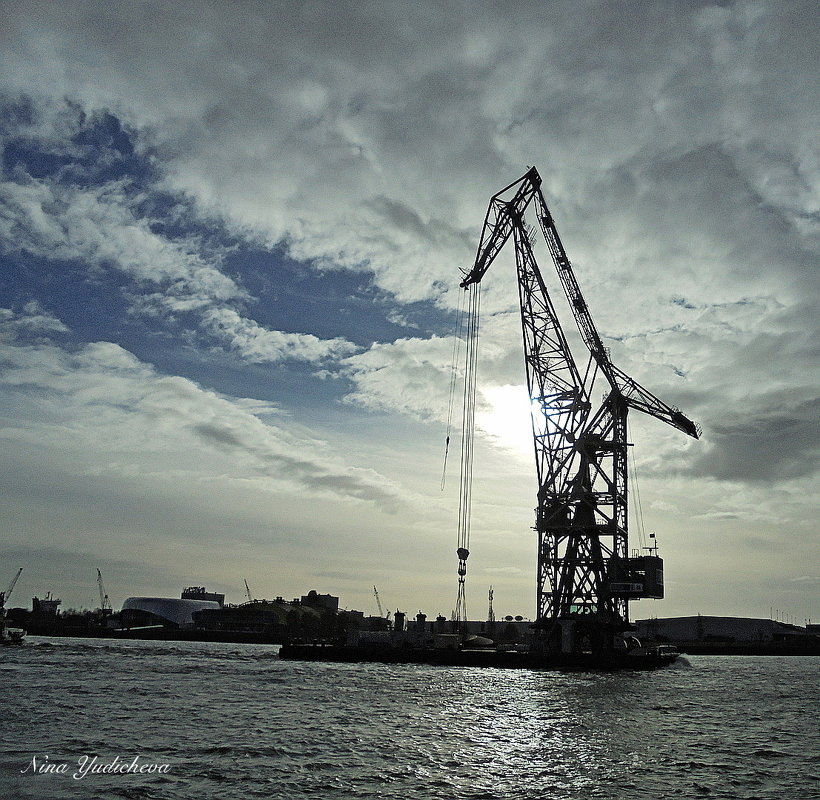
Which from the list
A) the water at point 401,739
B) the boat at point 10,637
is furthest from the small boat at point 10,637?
the water at point 401,739

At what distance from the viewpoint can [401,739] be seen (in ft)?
120

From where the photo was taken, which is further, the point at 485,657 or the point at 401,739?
the point at 485,657

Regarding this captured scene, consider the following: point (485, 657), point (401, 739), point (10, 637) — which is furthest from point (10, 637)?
point (401, 739)

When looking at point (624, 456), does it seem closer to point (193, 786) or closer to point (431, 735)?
point (431, 735)

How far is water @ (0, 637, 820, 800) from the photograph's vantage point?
26875mm

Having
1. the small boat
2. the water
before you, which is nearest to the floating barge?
the water

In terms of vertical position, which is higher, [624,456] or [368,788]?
[624,456]

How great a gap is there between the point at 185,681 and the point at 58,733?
29.8 metres

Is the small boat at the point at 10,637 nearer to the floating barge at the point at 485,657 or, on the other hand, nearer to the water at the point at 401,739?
the floating barge at the point at 485,657

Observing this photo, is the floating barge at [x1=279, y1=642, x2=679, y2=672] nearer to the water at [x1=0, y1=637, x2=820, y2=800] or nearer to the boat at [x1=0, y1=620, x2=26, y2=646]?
the water at [x1=0, y1=637, x2=820, y2=800]

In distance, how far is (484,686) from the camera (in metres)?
67.1

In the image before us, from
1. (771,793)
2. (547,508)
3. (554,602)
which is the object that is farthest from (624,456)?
(771,793)

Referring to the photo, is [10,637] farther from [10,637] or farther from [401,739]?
[401,739]

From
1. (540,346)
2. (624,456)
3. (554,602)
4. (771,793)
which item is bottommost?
(771,793)
